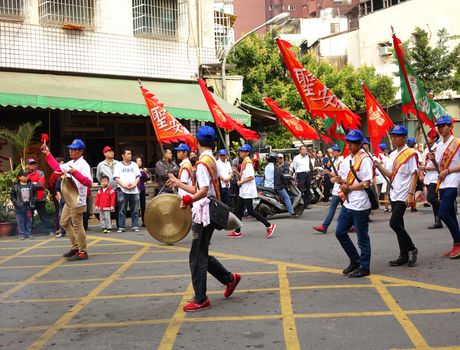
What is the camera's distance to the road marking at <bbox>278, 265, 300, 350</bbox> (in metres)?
4.61

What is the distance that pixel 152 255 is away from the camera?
30.2ft

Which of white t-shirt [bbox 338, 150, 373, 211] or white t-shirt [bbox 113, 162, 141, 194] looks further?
white t-shirt [bbox 113, 162, 141, 194]

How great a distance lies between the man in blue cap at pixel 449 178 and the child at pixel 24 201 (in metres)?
7.84

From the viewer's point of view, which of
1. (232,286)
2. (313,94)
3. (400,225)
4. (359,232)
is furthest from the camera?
(313,94)

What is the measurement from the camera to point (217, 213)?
574cm

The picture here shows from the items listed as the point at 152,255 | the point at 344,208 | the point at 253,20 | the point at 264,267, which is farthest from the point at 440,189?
the point at 253,20

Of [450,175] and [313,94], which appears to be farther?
[313,94]

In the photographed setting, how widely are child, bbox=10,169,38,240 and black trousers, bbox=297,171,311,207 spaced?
7.01 metres

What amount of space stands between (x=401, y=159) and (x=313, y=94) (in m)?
1.47

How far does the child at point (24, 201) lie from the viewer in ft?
39.2

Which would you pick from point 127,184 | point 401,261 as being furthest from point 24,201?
point 401,261

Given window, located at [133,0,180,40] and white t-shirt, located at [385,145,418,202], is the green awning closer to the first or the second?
window, located at [133,0,180,40]

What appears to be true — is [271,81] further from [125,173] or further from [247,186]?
[247,186]

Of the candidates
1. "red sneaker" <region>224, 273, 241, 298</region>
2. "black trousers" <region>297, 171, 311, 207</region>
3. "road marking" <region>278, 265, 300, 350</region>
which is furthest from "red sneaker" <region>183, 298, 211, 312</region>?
"black trousers" <region>297, 171, 311, 207</region>
